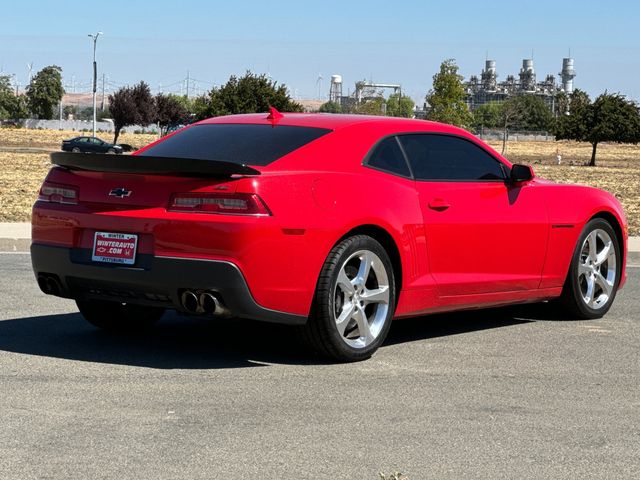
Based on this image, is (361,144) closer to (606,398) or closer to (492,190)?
(492,190)

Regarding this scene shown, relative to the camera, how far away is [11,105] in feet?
554

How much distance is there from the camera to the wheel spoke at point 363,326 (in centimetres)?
706

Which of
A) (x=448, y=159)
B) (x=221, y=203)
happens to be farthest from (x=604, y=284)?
(x=221, y=203)

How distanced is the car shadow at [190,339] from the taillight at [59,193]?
0.93m

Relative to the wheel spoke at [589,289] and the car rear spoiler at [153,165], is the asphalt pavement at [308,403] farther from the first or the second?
the car rear spoiler at [153,165]

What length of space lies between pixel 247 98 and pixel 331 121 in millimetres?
64662

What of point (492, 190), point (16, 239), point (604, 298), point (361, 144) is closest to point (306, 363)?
point (361, 144)

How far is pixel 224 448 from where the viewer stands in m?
4.96

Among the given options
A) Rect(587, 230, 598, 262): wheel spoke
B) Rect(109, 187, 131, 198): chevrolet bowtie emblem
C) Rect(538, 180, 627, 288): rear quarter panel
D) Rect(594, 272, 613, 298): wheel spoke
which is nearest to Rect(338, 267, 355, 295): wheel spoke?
Rect(109, 187, 131, 198): chevrolet bowtie emblem

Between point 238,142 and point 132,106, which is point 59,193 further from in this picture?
point 132,106

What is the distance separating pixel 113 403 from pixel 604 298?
4730 millimetres

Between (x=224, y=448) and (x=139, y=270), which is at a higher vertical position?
(x=139, y=270)

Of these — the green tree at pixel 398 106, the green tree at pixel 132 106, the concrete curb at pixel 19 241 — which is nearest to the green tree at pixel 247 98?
the green tree at pixel 132 106

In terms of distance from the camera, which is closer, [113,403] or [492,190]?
[113,403]
